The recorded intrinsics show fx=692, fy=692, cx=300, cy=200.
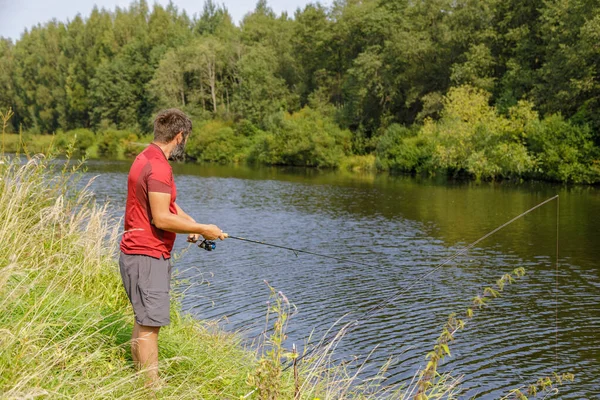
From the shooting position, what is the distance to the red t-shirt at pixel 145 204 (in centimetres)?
433

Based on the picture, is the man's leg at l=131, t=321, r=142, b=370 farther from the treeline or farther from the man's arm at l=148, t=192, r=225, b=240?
the treeline

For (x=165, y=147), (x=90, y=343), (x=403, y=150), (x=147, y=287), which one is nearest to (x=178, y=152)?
(x=165, y=147)

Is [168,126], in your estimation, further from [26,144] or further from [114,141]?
[114,141]

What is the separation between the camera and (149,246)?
14.4 ft

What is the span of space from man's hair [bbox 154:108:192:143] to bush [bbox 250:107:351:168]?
46172mm

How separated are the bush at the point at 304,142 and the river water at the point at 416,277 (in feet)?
74.4

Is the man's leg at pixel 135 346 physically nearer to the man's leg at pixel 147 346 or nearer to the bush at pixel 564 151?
the man's leg at pixel 147 346

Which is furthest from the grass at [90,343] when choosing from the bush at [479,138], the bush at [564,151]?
the bush at [479,138]

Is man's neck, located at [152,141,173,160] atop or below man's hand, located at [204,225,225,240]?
atop

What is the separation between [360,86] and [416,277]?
40.8 meters

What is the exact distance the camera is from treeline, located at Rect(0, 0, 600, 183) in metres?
36.1

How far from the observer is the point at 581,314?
428 inches

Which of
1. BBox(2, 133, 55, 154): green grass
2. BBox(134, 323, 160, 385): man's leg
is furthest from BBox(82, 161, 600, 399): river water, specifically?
BBox(134, 323, 160, 385): man's leg

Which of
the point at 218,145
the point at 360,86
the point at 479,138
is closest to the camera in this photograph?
the point at 479,138
